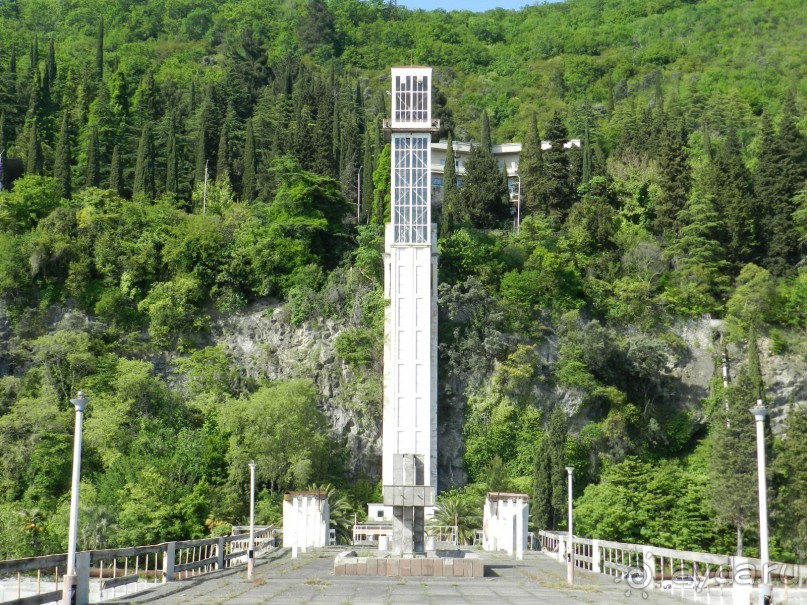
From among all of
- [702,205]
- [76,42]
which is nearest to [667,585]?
Result: [702,205]

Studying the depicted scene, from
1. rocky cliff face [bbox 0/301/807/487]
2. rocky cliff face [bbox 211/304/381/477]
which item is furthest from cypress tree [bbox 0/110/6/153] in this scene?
rocky cliff face [bbox 211/304/381/477]

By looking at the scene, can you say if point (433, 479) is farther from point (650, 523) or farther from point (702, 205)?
point (702, 205)

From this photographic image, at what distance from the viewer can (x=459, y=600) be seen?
21.1m

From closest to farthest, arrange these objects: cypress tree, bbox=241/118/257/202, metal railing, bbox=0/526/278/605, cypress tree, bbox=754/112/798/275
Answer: metal railing, bbox=0/526/278/605 → cypress tree, bbox=754/112/798/275 → cypress tree, bbox=241/118/257/202

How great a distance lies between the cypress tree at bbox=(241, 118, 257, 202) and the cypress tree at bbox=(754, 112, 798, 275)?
24.9 metres

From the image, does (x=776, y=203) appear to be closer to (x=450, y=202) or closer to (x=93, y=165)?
(x=450, y=202)

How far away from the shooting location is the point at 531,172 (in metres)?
59.4

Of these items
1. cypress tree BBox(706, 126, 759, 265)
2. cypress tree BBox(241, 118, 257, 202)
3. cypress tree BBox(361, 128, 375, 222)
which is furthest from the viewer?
cypress tree BBox(241, 118, 257, 202)

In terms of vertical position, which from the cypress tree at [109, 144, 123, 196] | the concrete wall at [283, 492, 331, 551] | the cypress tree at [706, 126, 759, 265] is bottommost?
the concrete wall at [283, 492, 331, 551]

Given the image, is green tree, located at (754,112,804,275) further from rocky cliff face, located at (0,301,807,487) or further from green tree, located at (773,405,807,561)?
green tree, located at (773,405,807,561)

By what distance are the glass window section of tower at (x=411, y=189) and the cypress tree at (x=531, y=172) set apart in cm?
1271

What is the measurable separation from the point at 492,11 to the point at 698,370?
67247 mm

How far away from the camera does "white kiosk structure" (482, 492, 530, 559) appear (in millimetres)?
36769

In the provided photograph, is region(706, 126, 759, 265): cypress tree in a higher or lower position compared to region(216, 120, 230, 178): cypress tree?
lower
